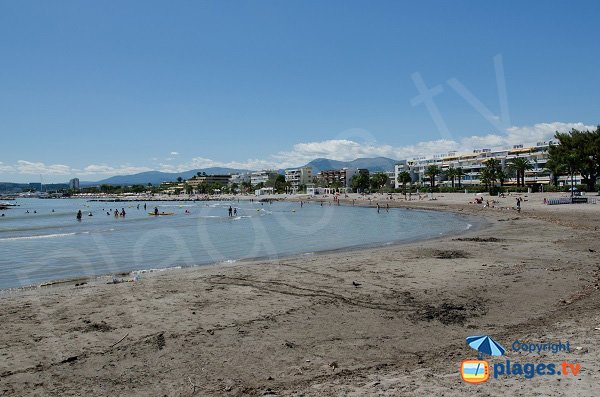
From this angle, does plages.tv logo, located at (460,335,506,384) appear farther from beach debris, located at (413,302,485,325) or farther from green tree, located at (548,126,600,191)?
green tree, located at (548,126,600,191)

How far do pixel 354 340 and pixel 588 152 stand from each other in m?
80.7

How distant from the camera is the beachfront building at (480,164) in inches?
4272

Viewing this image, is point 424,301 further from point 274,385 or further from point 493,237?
point 493,237

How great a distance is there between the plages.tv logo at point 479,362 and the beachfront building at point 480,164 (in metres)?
107

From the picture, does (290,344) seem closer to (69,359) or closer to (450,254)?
(69,359)

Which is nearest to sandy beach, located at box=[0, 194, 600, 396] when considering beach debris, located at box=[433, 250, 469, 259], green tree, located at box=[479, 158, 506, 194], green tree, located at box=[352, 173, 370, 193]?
beach debris, located at box=[433, 250, 469, 259]

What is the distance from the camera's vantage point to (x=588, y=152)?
72625mm

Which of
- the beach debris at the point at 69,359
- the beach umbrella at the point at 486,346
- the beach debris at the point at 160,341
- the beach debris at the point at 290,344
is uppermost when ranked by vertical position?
the beach umbrella at the point at 486,346

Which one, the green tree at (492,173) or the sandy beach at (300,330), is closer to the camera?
the sandy beach at (300,330)

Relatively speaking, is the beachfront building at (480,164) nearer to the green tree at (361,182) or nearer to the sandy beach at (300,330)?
the green tree at (361,182)

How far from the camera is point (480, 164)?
424 feet

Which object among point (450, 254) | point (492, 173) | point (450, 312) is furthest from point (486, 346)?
point (492, 173)

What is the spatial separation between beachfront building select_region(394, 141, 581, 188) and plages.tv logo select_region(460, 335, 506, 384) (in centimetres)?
10657

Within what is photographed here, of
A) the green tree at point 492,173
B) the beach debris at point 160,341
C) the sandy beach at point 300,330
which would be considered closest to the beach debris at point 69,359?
the sandy beach at point 300,330
